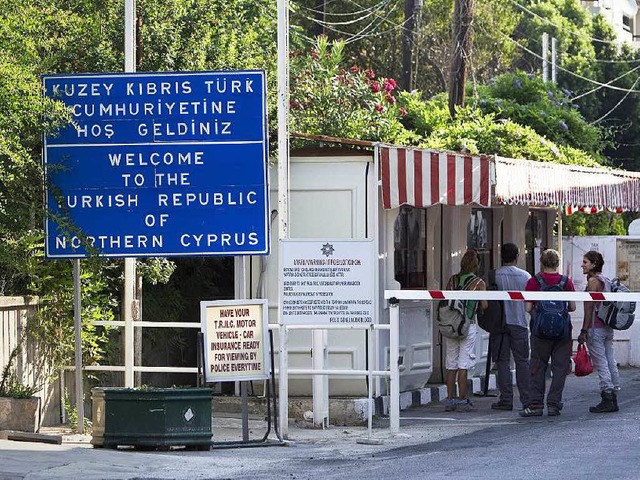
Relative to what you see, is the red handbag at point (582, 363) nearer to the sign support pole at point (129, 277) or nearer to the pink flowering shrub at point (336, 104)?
the sign support pole at point (129, 277)

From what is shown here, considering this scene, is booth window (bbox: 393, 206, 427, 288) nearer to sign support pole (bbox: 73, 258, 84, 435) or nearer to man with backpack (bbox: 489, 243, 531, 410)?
man with backpack (bbox: 489, 243, 531, 410)

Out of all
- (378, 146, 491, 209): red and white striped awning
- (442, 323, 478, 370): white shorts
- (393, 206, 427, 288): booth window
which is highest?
(378, 146, 491, 209): red and white striped awning

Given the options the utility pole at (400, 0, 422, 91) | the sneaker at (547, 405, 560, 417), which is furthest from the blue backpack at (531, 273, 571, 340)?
the utility pole at (400, 0, 422, 91)

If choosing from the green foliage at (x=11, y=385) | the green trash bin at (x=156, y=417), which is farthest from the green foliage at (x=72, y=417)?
the green trash bin at (x=156, y=417)

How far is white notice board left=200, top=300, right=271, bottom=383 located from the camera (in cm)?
1262

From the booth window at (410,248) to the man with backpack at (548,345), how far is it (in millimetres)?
Answer: 1848

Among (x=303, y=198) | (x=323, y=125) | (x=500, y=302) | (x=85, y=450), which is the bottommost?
(x=85, y=450)

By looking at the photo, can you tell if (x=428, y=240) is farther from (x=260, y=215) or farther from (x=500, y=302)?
(x=260, y=215)

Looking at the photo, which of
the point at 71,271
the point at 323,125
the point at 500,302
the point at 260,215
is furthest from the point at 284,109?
the point at 323,125

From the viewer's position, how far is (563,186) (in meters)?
17.6

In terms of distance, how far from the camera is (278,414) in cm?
1388

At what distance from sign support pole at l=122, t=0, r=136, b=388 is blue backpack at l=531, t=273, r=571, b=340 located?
4194mm

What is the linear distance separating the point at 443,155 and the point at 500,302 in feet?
7.58

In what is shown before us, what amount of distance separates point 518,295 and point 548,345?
992 mm
